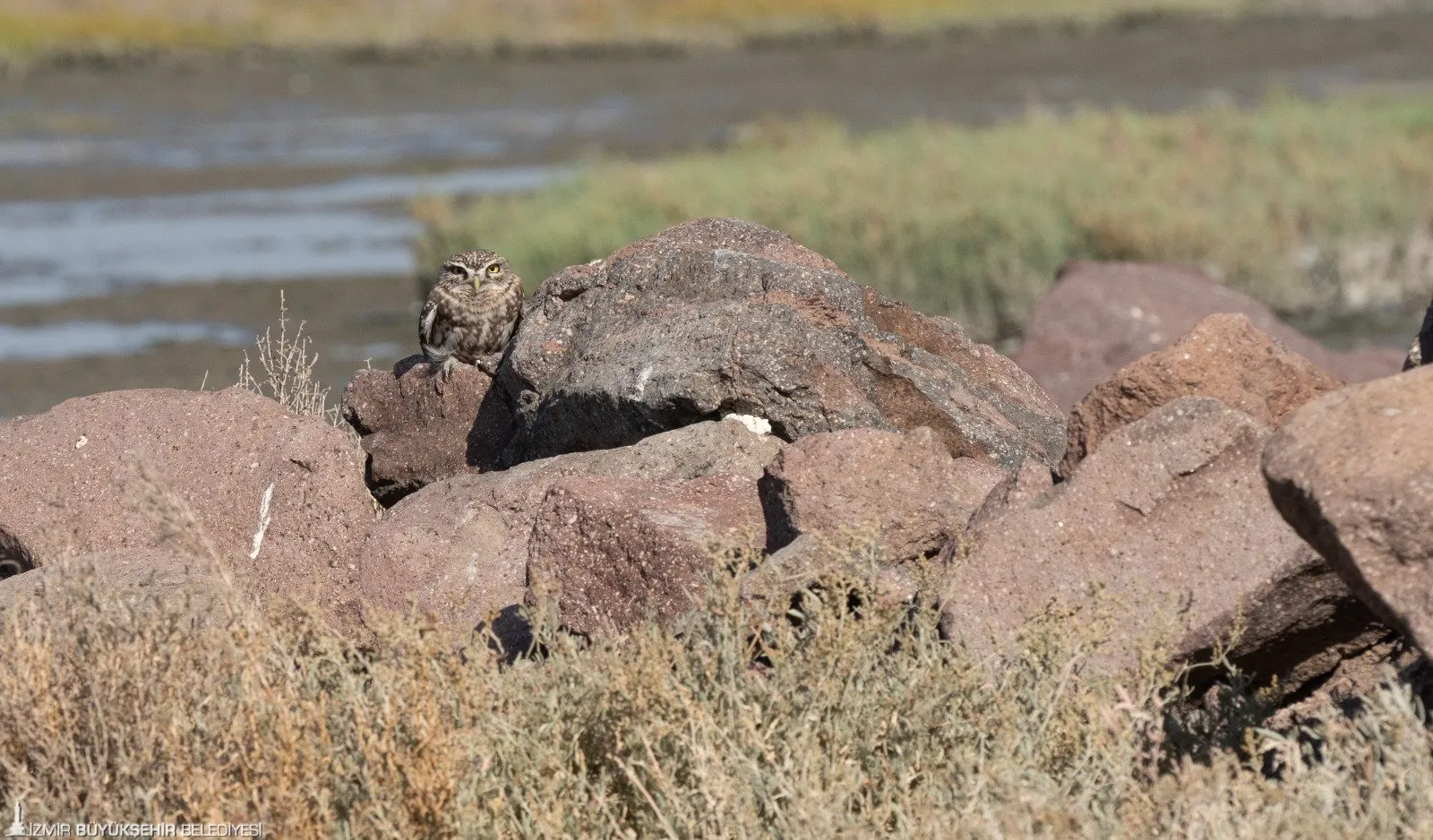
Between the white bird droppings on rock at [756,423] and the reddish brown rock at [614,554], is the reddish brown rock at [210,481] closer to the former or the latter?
the reddish brown rock at [614,554]

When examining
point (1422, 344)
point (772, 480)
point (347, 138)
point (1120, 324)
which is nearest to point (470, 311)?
point (772, 480)

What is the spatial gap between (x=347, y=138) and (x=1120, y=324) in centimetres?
2497

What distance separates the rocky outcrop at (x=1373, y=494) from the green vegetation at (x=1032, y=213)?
1283 centimetres

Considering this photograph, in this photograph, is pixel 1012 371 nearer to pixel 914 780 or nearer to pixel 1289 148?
pixel 914 780

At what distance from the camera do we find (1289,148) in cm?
2114

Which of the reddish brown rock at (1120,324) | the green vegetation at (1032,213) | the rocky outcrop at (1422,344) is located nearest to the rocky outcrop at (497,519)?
the rocky outcrop at (1422,344)

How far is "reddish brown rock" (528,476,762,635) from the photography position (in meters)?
5.54

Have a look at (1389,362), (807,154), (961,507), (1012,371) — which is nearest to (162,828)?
(961,507)

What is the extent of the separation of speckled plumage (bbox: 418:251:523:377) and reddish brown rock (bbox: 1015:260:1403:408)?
3.91 meters

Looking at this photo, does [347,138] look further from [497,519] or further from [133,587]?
[133,587]

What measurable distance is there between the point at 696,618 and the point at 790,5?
56158mm

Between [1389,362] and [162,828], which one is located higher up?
[162,828]

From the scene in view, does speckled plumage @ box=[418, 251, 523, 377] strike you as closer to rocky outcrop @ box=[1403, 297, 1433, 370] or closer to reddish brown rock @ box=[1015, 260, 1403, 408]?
rocky outcrop @ box=[1403, 297, 1433, 370]

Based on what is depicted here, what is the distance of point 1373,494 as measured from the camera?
4.15 metres
